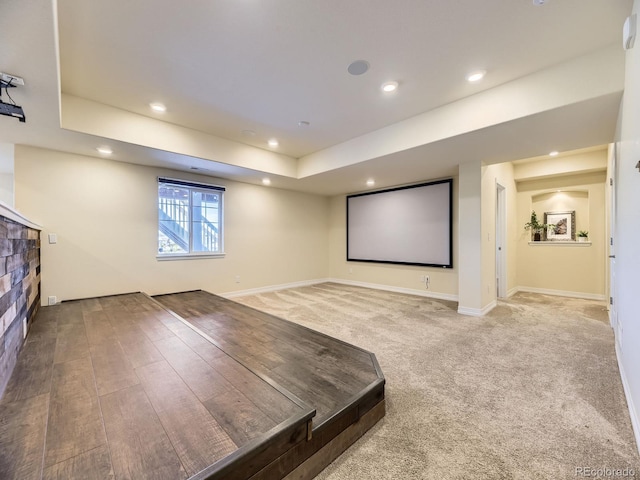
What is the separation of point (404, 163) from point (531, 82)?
5.88 feet

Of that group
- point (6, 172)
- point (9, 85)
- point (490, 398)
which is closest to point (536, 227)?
point (490, 398)

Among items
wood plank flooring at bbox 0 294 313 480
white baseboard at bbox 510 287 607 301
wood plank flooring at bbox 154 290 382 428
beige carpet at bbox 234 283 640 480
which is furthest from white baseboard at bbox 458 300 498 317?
wood plank flooring at bbox 0 294 313 480

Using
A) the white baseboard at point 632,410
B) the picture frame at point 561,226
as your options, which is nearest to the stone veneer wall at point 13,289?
the white baseboard at point 632,410

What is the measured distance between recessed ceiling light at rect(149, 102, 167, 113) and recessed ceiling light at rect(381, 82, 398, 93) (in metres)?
2.57

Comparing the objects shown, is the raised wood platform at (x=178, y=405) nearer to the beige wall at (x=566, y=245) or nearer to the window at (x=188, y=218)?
the window at (x=188, y=218)

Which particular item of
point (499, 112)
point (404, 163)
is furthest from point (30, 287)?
point (499, 112)

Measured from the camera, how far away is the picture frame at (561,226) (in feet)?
18.1

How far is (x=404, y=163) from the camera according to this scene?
4180 mm

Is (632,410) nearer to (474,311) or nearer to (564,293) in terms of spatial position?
(474,311)

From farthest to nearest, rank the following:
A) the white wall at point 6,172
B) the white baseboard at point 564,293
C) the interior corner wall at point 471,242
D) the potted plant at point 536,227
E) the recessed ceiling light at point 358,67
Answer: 1. the potted plant at point 536,227
2. the white baseboard at point 564,293
3. the interior corner wall at point 471,242
4. the white wall at point 6,172
5. the recessed ceiling light at point 358,67

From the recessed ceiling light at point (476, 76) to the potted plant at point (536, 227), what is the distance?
455 centimetres

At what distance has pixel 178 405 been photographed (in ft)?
4.66

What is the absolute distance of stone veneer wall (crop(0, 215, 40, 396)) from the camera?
5.37ft

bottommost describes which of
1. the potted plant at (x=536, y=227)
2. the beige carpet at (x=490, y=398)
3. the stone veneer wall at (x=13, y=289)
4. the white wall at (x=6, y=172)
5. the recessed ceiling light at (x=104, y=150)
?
the beige carpet at (x=490, y=398)
